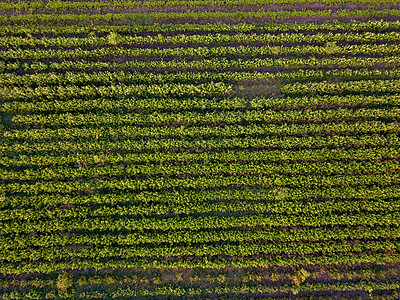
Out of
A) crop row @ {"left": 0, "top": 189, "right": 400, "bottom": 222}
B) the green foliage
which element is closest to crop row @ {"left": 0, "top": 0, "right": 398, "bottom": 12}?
crop row @ {"left": 0, "top": 189, "right": 400, "bottom": 222}

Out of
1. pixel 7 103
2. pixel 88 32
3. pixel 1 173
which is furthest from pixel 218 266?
pixel 88 32

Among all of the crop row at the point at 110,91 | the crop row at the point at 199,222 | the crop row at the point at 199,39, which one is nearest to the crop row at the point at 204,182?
the crop row at the point at 199,222

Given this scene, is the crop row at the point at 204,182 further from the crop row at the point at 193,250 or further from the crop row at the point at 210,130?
the crop row at the point at 193,250

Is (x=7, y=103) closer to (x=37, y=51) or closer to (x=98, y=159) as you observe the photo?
(x=37, y=51)

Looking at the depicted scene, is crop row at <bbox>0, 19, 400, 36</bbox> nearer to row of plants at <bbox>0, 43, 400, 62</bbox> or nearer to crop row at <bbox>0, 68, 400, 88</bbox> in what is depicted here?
row of plants at <bbox>0, 43, 400, 62</bbox>

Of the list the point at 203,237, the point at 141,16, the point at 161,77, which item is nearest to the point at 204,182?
the point at 203,237
